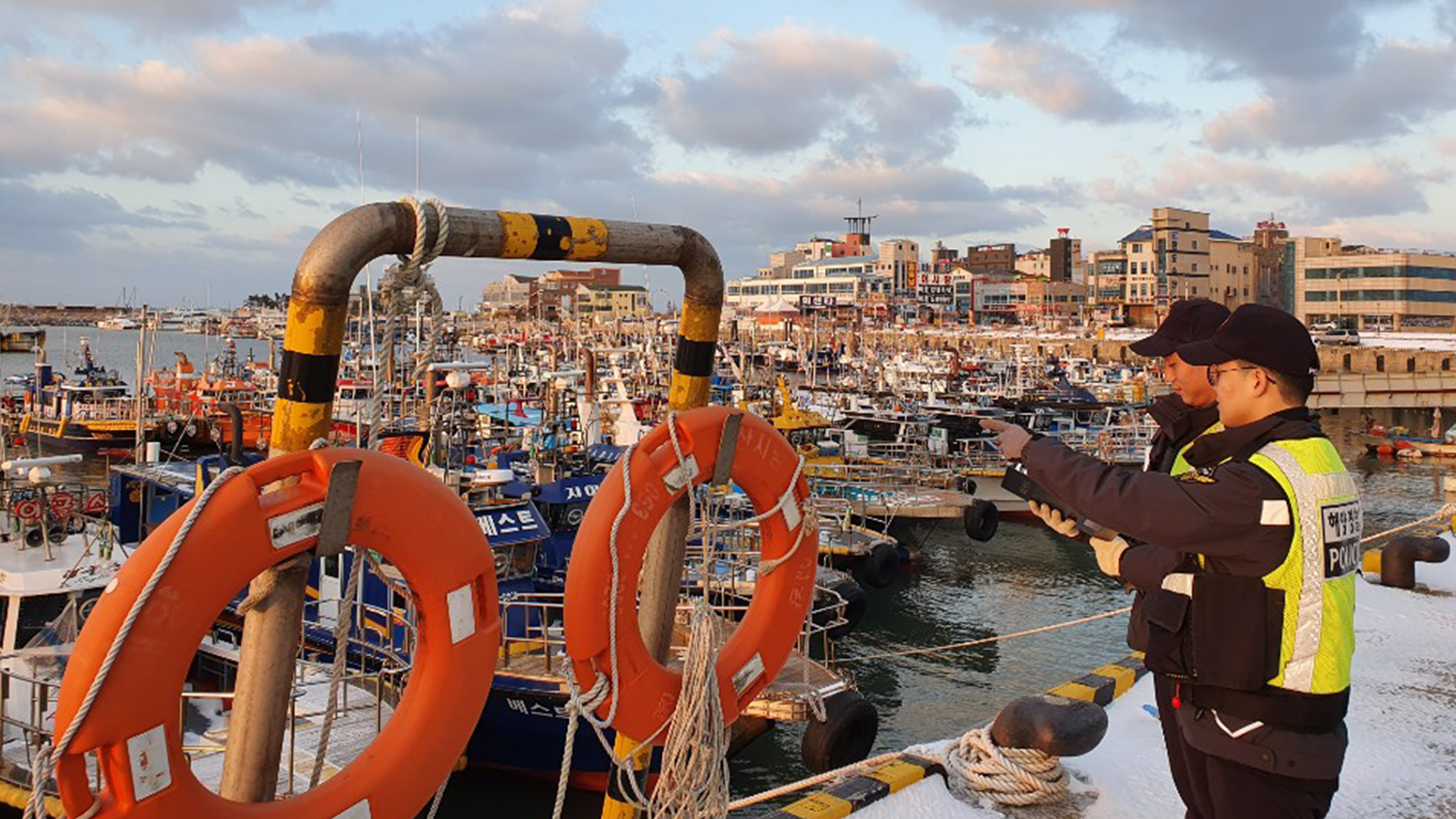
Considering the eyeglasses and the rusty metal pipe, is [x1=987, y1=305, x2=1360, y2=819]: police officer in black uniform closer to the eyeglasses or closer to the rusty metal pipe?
the eyeglasses

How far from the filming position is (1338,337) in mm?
63531

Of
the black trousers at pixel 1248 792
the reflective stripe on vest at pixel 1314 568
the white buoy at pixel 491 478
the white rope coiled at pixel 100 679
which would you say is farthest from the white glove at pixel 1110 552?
the white buoy at pixel 491 478

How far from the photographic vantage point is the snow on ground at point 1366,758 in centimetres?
525

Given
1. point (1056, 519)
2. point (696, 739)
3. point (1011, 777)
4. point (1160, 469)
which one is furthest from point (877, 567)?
point (1056, 519)

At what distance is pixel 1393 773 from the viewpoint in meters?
5.72

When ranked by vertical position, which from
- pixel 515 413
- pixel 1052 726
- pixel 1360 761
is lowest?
pixel 1360 761

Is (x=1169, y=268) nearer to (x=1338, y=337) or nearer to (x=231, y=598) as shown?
(x=1338, y=337)

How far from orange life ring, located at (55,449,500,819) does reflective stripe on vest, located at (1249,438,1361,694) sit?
2440 mm

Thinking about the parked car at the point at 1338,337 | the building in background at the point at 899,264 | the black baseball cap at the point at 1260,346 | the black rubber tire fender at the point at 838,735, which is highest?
the building in background at the point at 899,264

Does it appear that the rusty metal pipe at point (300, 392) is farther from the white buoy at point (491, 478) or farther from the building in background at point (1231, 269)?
the building in background at point (1231, 269)

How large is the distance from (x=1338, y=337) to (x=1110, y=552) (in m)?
A: 69.1

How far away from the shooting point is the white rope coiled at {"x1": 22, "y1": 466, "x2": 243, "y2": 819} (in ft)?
8.47

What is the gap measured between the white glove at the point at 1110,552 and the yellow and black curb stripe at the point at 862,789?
197 cm

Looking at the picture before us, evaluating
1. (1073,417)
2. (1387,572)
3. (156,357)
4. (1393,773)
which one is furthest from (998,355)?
(156,357)
